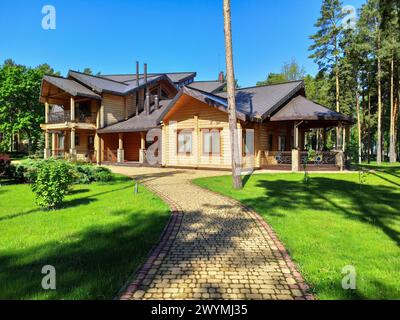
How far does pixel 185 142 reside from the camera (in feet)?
70.1

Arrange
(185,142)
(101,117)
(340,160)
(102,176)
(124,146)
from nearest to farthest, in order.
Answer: (102,176), (340,160), (185,142), (101,117), (124,146)

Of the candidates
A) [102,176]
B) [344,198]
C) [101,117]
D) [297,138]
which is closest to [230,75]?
[344,198]

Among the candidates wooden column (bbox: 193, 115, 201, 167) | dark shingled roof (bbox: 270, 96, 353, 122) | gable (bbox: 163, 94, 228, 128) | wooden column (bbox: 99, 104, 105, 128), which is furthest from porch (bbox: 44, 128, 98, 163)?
dark shingled roof (bbox: 270, 96, 353, 122)

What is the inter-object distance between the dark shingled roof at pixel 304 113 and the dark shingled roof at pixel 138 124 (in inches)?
388

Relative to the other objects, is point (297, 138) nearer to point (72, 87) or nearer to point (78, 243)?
point (78, 243)

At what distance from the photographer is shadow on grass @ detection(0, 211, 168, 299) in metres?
3.64

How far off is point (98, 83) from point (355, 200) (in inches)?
1052

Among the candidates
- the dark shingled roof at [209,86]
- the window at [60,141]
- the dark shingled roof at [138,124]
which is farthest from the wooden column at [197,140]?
the window at [60,141]

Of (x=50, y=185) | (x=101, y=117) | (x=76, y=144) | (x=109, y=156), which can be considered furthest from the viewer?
(x=76, y=144)

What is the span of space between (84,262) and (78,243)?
0.99m

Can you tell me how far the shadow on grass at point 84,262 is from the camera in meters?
3.64

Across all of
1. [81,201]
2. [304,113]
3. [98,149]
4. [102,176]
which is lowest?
[81,201]

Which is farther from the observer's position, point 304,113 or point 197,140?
point 197,140
